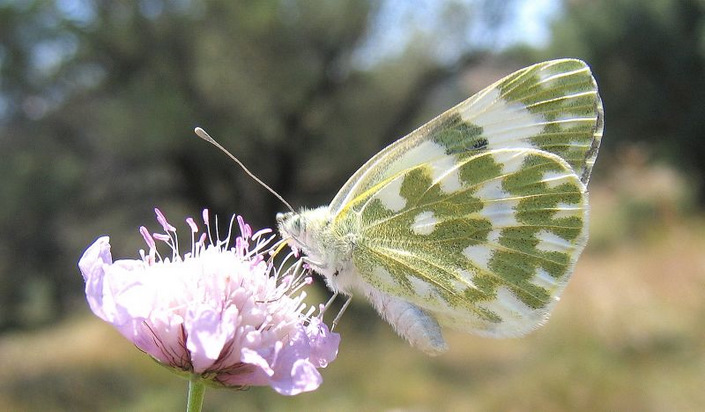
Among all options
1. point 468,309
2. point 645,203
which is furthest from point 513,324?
point 645,203

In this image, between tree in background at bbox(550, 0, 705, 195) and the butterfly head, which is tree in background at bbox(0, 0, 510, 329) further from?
the butterfly head

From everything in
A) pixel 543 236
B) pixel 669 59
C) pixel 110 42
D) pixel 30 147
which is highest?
pixel 669 59

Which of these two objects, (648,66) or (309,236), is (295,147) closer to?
(648,66)

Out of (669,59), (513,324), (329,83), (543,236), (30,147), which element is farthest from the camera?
(669,59)

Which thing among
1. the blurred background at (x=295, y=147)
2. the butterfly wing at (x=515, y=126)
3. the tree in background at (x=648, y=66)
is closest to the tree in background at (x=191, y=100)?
the blurred background at (x=295, y=147)

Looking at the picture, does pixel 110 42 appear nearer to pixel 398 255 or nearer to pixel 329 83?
pixel 329 83

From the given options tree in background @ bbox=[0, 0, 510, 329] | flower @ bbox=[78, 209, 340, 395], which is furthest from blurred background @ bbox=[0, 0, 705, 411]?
flower @ bbox=[78, 209, 340, 395]

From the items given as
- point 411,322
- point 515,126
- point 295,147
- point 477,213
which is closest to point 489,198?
point 477,213
